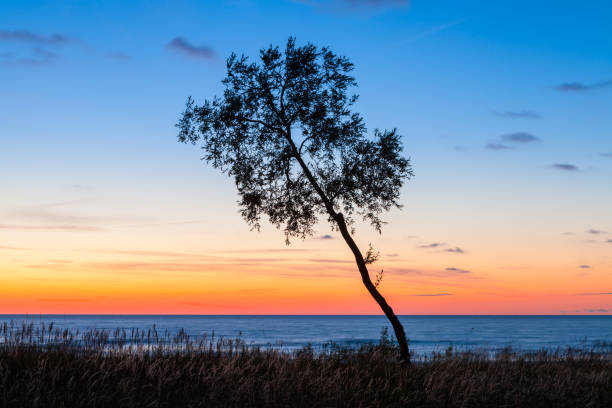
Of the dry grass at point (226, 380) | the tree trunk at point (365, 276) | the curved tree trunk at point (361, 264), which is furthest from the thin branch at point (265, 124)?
the dry grass at point (226, 380)

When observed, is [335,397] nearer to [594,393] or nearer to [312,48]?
[594,393]

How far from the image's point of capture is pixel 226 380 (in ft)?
42.1

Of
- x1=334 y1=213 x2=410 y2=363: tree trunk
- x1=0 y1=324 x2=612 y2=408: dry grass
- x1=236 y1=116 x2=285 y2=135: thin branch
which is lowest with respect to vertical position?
x1=0 y1=324 x2=612 y2=408: dry grass

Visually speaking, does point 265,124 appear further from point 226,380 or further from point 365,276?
point 226,380

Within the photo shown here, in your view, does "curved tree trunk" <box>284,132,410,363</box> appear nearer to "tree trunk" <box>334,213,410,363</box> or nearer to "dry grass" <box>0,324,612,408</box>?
"tree trunk" <box>334,213,410,363</box>

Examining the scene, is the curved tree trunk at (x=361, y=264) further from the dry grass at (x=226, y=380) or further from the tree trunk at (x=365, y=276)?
the dry grass at (x=226, y=380)

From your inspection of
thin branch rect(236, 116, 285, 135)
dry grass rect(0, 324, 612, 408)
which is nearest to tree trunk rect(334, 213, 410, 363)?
dry grass rect(0, 324, 612, 408)

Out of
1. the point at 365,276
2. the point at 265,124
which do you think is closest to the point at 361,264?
the point at 365,276

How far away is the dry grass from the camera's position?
39.1 ft

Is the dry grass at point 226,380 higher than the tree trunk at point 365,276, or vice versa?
the tree trunk at point 365,276

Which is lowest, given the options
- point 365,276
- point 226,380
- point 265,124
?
point 226,380

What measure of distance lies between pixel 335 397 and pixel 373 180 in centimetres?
890

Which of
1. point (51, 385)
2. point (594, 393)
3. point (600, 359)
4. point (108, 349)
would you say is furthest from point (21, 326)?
point (600, 359)

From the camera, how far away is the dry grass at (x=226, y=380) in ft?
39.1
